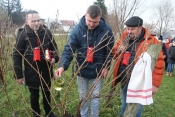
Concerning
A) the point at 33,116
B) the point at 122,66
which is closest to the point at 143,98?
the point at 122,66

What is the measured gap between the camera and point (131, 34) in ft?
8.09

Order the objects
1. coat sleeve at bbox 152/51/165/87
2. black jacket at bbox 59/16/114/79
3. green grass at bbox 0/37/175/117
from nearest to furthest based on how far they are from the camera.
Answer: coat sleeve at bbox 152/51/165/87
black jacket at bbox 59/16/114/79
green grass at bbox 0/37/175/117

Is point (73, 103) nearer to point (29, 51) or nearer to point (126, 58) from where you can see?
point (29, 51)

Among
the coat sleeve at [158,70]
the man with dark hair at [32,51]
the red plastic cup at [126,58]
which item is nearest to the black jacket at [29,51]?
the man with dark hair at [32,51]

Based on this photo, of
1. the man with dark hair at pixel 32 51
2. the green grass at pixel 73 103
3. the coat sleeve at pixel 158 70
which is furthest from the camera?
the green grass at pixel 73 103

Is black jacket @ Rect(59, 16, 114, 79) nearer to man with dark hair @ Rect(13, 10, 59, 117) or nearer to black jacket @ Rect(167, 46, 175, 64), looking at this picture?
man with dark hair @ Rect(13, 10, 59, 117)

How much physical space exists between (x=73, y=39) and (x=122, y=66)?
769 mm

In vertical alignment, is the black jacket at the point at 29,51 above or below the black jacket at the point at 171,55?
above

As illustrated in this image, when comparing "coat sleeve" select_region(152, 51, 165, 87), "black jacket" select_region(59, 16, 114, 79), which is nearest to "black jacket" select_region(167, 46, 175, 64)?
"coat sleeve" select_region(152, 51, 165, 87)

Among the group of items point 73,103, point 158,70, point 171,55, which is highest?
point 158,70

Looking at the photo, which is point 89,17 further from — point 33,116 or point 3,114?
point 3,114

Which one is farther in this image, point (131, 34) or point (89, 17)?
point (131, 34)

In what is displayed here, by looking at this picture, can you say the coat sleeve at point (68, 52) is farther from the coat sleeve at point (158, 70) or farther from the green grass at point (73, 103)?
the coat sleeve at point (158, 70)

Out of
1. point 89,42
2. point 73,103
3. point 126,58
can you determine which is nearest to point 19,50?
point 89,42
